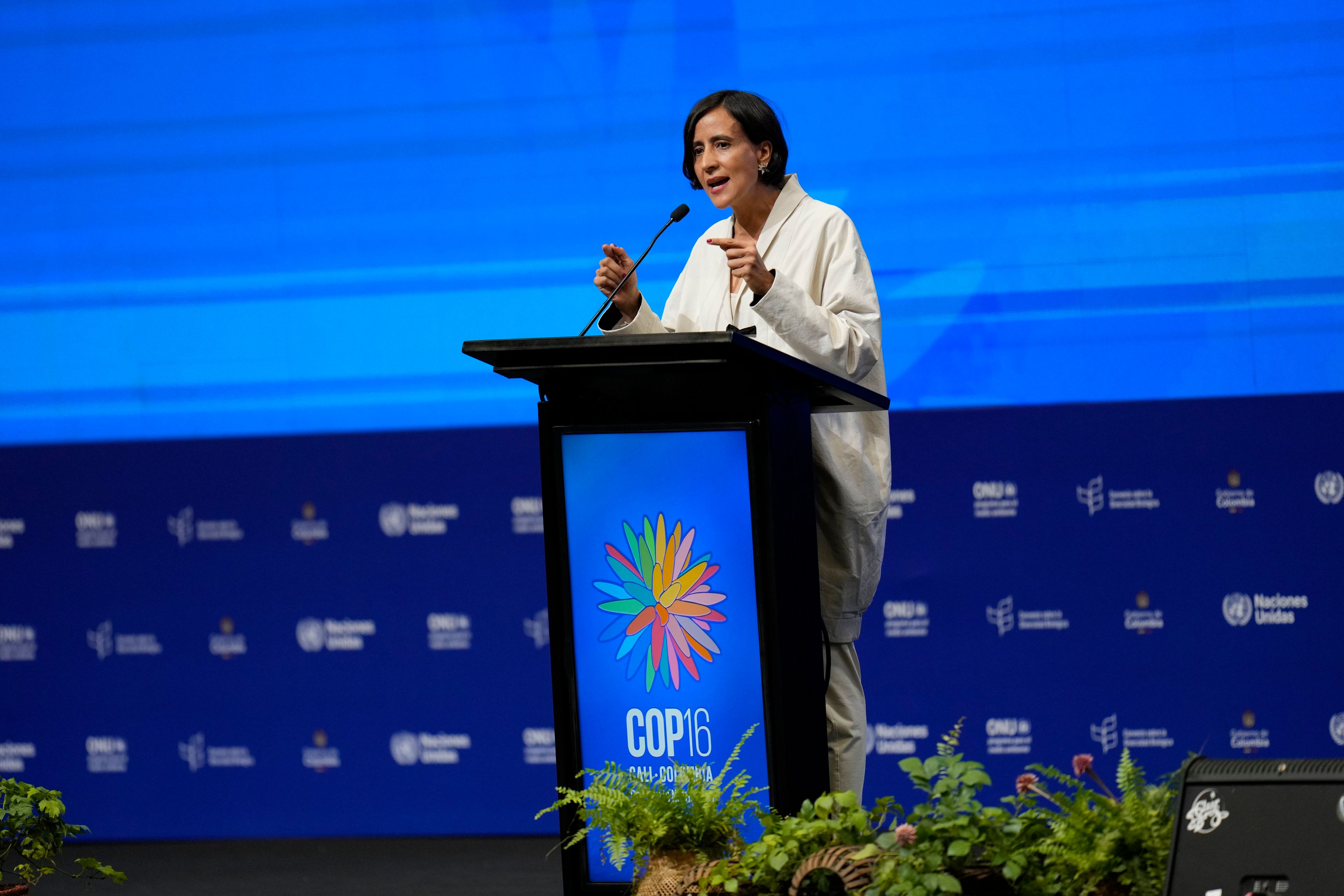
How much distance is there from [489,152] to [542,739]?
1.85 metres

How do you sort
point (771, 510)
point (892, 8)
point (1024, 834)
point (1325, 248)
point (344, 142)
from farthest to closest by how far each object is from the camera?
point (344, 142)
point (892, 8)
point (1325, 248)
point (771, 510)
point (1024, 834)

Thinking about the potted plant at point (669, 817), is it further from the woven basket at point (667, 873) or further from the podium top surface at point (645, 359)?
the podium top surface at point (645, 359)

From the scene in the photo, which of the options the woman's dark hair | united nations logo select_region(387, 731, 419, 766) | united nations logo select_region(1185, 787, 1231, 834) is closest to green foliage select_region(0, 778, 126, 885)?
united nations logo select_region(387, 731, 419, 766)

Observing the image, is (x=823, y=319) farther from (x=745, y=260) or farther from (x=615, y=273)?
(x=615, y=273)

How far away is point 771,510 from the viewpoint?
1.86 m

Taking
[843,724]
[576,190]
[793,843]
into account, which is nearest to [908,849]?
[793,843]

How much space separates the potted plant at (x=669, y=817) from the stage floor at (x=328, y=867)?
1.40 metres

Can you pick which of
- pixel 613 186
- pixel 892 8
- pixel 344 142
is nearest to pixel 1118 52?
pixel 892 8

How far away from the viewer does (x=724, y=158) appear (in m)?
2.30

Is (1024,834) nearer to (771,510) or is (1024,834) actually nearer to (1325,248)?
(771,510)

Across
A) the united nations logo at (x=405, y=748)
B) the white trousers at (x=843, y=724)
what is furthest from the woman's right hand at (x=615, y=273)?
the united nations logo at (x=405, y=748)

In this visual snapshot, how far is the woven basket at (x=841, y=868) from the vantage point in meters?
1.62

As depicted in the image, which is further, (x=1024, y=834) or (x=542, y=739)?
(x=542, y=739)

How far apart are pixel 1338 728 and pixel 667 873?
8.52 ft
